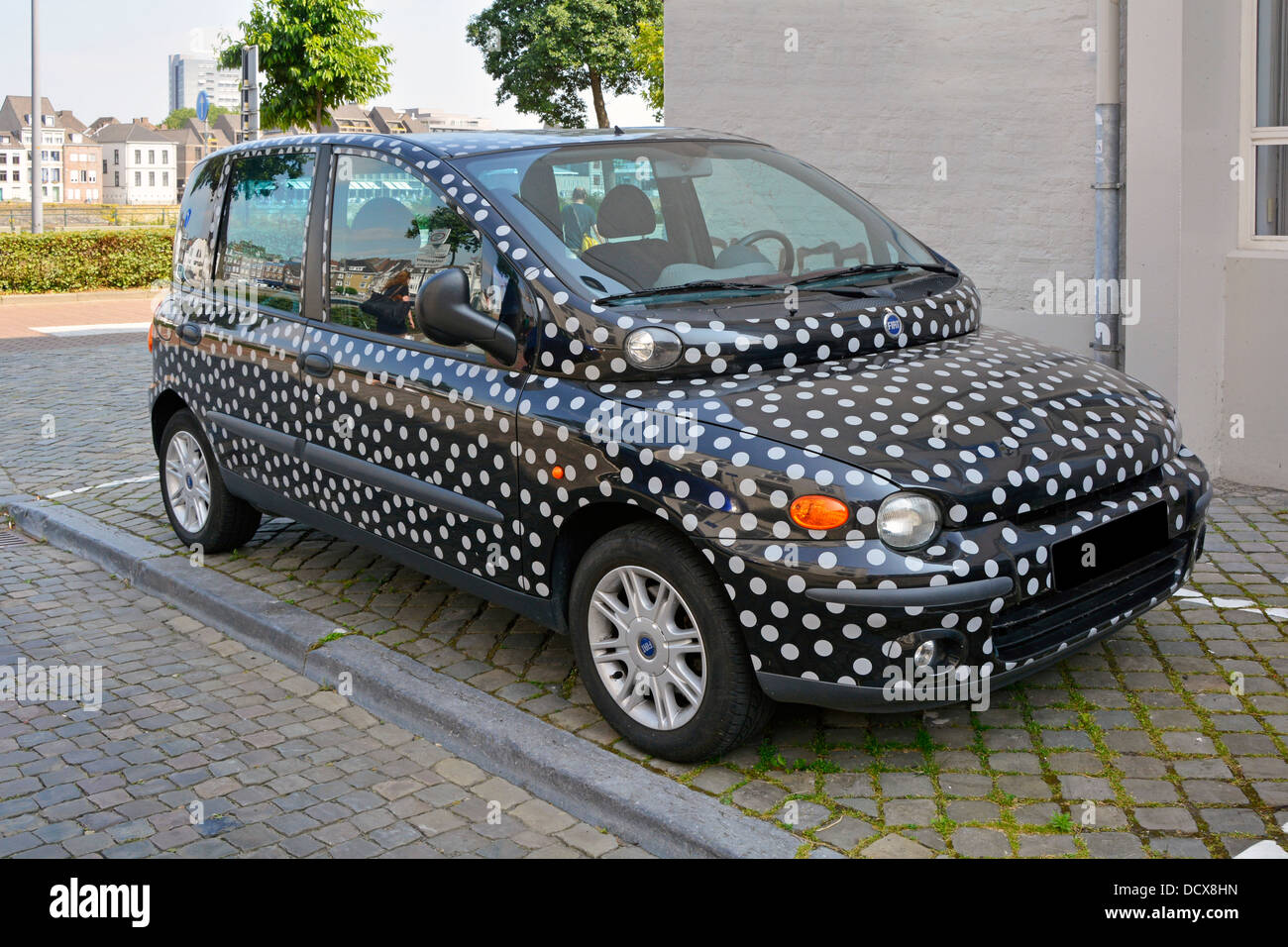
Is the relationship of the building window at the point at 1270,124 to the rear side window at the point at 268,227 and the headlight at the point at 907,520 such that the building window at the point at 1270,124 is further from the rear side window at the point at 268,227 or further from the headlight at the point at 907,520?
the rear side window at the point at 268,227

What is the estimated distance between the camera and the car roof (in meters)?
5.00

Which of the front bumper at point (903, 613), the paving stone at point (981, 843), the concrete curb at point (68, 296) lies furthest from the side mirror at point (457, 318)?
the concrete curb at point (68, 296)

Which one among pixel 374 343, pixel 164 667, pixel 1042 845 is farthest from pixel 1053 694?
pixel 164 667

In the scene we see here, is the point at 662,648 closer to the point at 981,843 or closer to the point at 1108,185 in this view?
the point at 981,843

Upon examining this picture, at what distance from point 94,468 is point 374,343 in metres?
4.49

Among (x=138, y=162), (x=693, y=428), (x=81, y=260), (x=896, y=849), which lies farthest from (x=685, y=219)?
(x=138, y=162)

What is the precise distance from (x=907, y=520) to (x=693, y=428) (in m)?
0.68

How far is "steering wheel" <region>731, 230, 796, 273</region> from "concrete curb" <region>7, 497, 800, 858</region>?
1.78 m

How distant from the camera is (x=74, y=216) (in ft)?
122

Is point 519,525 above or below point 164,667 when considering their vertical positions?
above

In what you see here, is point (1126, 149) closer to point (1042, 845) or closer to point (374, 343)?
point (374, 343)

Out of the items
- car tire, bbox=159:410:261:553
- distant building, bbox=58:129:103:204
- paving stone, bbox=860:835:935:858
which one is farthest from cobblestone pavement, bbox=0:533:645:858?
distant building, bbox=58:129:103:204

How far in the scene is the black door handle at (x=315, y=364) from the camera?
5.27 m

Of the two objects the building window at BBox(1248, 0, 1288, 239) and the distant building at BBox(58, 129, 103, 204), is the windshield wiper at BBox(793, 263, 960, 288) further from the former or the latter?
the distant building at BBox(58, 129, 103, 204)
